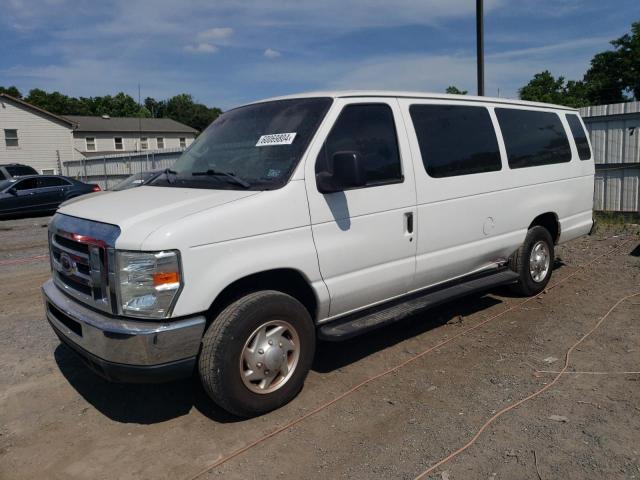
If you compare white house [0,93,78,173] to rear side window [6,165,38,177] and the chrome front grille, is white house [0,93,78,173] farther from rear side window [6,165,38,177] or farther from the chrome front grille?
the chrome front grille

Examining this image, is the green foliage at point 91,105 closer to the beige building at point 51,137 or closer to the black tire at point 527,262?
the beige building at point 51,137

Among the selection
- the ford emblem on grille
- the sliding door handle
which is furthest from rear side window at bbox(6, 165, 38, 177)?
the sliding door handle

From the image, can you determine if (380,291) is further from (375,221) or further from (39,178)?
(39,178)

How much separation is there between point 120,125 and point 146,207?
4906cm

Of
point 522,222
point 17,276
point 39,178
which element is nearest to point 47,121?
point 39,178

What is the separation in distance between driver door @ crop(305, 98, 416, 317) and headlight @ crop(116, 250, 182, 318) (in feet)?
3.56

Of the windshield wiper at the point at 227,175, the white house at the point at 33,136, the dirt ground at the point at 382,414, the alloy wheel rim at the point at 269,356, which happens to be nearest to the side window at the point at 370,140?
the windshield wiper at the point at 227,175

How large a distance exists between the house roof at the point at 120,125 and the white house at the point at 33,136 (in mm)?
2563

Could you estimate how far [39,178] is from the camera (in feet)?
59.0

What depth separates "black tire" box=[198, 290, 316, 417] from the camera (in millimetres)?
3307

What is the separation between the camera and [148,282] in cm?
308

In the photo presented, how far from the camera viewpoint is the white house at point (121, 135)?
44625mm

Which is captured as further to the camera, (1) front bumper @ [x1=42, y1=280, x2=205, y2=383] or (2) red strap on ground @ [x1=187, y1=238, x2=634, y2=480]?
(2) red strap on ground @ [x1=187, y1=238, x2=634, y2=480]

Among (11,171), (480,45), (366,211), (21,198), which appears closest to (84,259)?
(366,211)
